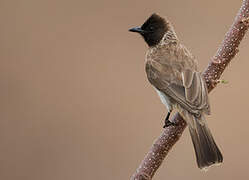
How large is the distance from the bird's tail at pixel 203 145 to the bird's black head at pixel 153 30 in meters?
1.05

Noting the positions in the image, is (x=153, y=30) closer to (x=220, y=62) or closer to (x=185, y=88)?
(x=185, y=88)

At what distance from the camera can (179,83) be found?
3402mm

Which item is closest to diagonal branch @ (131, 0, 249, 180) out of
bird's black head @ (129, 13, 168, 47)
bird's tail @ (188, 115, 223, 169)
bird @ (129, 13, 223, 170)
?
bird @ (129, 13, 223, 170)

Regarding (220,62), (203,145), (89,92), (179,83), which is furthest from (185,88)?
(89,92)

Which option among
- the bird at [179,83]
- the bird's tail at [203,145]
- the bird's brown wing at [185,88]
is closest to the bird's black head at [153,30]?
the bird at [179,83]

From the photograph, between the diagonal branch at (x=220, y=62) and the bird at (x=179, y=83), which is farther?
the bird at (x=179, y=83)

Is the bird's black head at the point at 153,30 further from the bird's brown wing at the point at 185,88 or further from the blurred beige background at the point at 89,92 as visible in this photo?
the blurred beige background at the point at 89,92

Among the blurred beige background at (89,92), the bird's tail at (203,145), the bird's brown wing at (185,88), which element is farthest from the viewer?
the blurred beige background at (89,92)

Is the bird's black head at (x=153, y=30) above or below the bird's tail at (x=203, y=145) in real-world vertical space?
above

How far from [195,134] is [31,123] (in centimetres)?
306

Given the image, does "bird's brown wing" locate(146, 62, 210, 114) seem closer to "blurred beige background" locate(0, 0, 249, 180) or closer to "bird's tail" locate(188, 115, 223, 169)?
"bird's tail" locate(188, 115, 223, 169)

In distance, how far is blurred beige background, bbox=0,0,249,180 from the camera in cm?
548

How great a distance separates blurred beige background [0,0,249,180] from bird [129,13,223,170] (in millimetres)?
1719

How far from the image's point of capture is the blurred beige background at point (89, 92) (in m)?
5.48
